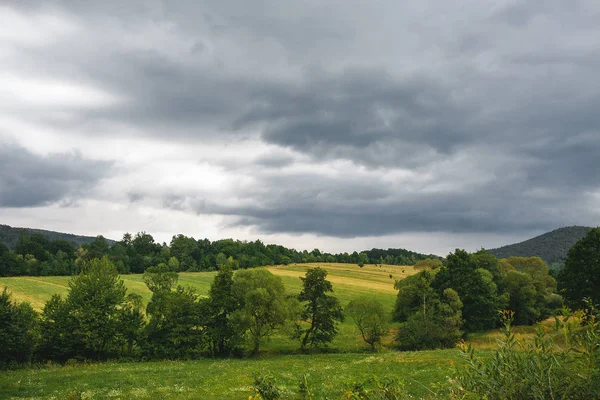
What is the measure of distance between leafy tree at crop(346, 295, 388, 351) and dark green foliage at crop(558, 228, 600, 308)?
2489 centimetres

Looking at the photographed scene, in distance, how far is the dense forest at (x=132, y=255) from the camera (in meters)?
138

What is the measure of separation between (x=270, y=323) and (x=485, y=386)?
53.2 m

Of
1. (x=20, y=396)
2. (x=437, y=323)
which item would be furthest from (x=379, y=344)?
(x=20, y=396)

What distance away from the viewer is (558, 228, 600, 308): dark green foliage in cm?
5247

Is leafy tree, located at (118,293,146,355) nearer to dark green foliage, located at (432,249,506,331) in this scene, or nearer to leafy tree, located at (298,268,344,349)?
leafy tree, located at (298,268,344,349)

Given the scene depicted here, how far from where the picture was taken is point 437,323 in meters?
55.9

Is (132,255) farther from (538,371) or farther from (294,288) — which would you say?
(538,371)

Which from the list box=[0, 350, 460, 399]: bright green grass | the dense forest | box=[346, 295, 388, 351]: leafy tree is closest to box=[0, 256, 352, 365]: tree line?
box=[346, 295, 388, 351]: leafy tree

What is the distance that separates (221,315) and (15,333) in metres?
24.8

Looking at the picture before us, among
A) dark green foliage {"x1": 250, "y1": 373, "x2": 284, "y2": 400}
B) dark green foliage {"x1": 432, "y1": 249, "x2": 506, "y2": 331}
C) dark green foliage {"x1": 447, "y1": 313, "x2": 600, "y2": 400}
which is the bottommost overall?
dark green foliage {"x1": 432, "y1": 249, "x2": 506, "y2": 331}

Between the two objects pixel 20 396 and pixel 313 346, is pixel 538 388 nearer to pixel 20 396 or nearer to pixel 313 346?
pixel 20 396

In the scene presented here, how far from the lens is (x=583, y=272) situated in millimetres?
53281

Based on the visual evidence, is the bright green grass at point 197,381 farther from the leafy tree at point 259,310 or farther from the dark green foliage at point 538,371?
the dark green foliage at point 538,371

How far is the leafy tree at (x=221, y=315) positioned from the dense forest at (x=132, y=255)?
69969 millimetres
